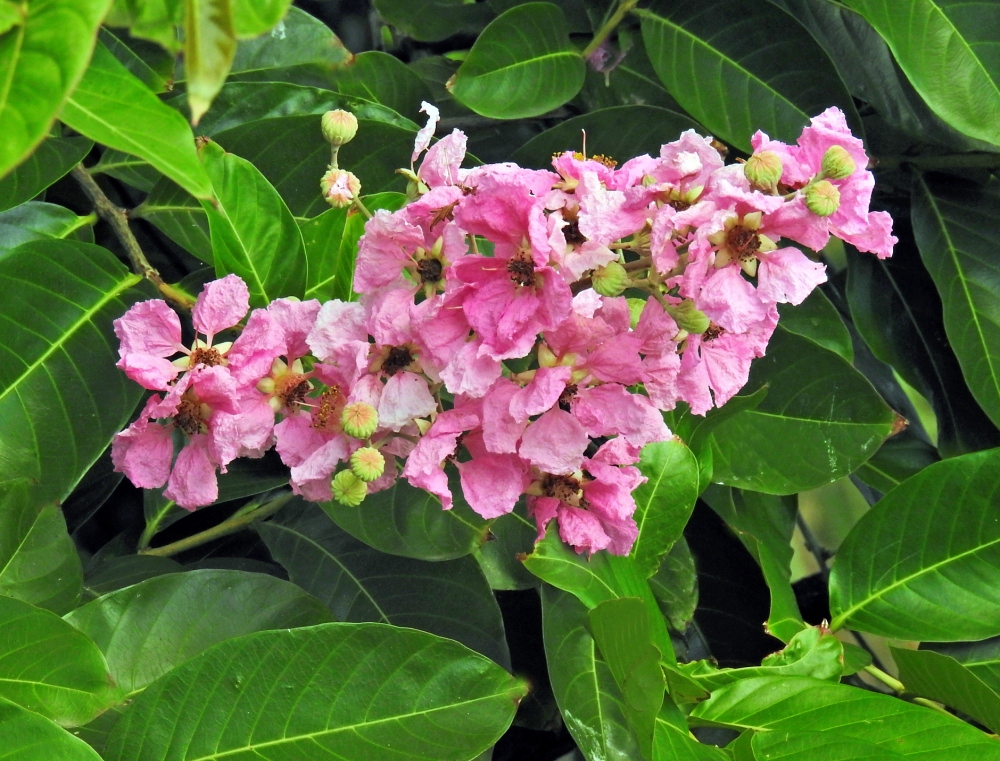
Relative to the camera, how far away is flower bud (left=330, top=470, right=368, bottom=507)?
2.16 feet

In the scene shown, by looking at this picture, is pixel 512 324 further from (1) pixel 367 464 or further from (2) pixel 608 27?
(2) pixel 608 27

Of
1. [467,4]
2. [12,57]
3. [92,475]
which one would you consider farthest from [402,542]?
[467,4]

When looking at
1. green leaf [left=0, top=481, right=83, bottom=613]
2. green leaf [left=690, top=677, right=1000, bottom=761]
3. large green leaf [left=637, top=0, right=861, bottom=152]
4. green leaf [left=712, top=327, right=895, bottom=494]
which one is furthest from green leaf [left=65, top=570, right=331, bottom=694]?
large green leaf [left=637, top=0, right=861, bottom=152]

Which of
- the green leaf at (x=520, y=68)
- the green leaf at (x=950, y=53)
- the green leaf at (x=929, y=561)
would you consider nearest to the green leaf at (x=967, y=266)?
the green leaf at (x=929, y=561)

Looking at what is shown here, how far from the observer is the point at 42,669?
68cm

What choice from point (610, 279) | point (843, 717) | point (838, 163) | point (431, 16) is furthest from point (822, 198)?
point (431, 16)

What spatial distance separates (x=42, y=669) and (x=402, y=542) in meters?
0.28

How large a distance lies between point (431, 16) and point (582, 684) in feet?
2.70

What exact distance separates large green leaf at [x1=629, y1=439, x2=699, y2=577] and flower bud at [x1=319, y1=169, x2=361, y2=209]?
1.12 ft

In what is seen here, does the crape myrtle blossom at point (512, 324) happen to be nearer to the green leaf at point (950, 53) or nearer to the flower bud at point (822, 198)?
the flower bud at point (822, 198)

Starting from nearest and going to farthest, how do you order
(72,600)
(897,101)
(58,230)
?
(72,600) < (58,230) < (897,101)

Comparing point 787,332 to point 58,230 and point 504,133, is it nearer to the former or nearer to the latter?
A: point 504,133

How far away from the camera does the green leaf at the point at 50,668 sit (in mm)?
676

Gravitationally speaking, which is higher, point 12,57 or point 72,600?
point 12,57
